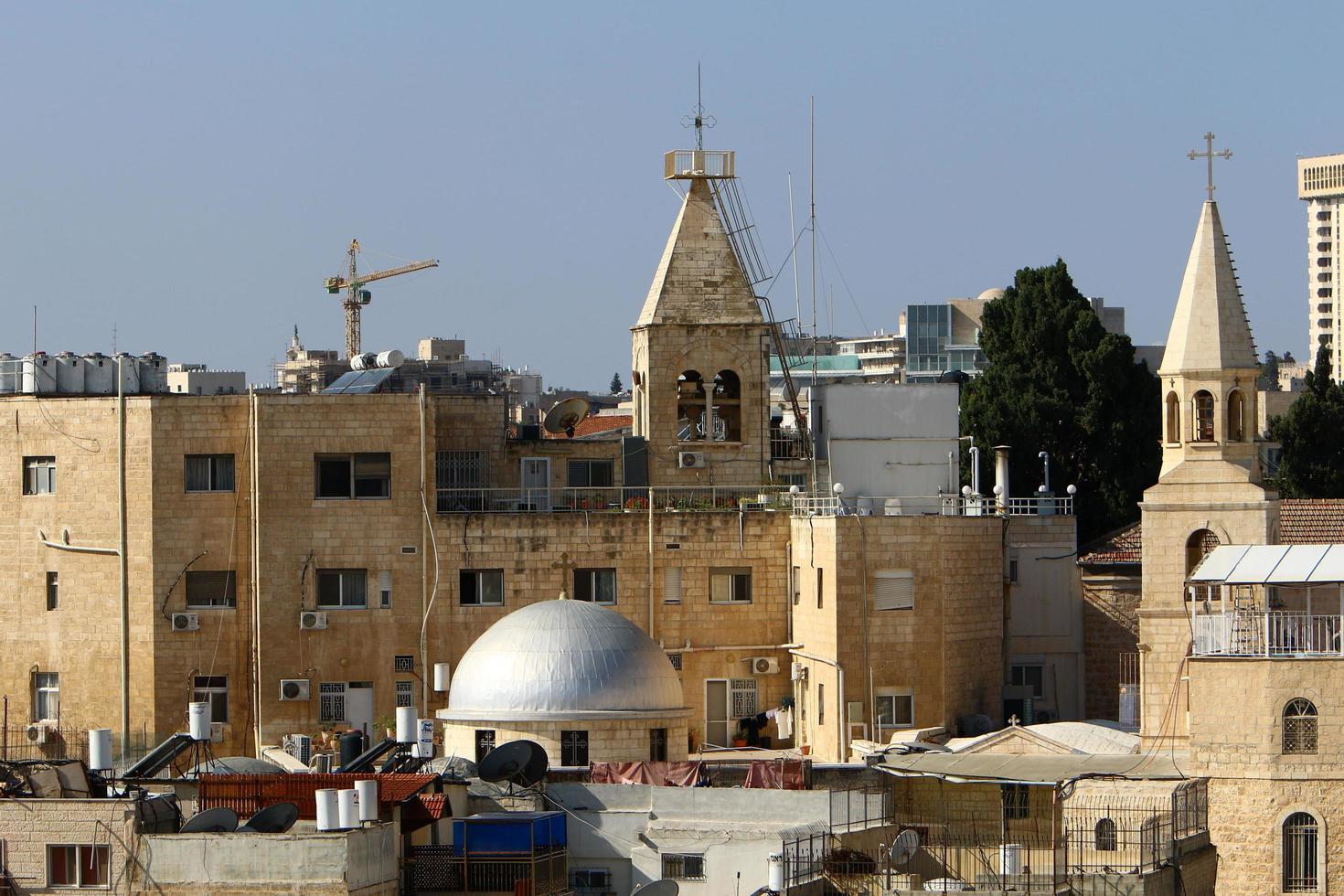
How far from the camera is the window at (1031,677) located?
48406mm

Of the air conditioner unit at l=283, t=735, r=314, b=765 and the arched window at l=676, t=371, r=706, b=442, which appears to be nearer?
the air conditioner unit at l=283, t=735, r=314, b=765

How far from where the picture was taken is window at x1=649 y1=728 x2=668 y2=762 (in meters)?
42.0

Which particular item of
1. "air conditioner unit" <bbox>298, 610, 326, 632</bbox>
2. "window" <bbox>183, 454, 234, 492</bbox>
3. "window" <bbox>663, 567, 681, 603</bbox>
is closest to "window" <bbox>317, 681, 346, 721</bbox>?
"air conditioner unit" <bbox>298, 610, 326, 632</bbox>

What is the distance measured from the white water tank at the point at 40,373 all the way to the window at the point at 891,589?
48.6ft

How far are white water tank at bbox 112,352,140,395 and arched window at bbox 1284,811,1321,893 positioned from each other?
2184 cm

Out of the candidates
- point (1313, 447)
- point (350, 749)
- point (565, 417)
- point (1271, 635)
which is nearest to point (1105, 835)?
point (1271, 635)

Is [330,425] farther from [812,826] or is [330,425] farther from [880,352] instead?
[880,352]

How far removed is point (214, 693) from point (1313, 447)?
1241 inches

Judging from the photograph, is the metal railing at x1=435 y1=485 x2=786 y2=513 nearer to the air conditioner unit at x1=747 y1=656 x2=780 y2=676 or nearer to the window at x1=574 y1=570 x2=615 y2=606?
the window at x1=574 y1=570 x2=615 y2=606

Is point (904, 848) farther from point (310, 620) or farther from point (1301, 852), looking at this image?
point (310, 620)

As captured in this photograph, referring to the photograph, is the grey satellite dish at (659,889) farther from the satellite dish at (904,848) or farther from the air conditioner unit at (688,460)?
the air conditioner unit at (688,460)

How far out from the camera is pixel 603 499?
48844mm

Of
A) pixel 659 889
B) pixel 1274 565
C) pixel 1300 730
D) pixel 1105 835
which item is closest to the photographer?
pixel 659 889

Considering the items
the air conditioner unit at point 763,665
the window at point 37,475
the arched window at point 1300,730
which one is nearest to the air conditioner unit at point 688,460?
the air conditioner unit at point 763,665
